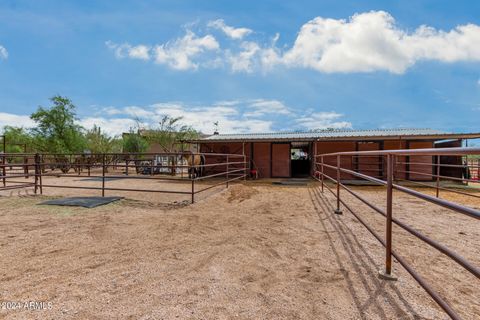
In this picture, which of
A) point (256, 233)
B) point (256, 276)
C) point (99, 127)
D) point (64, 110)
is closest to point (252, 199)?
point (256, 233)

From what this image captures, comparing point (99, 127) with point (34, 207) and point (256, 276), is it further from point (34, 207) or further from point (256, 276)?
point (256, 276)

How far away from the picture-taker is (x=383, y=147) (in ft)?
35.2

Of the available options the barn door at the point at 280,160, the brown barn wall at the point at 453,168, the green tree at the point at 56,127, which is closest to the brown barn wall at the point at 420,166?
the brown barn wall at the point at 453,168

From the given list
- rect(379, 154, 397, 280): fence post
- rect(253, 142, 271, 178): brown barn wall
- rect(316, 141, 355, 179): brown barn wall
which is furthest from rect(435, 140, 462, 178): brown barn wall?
rect(379, 154, 397, 280): fence post

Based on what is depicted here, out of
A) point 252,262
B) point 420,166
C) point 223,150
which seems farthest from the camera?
point 223,150

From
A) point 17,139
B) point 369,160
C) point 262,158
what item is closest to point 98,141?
point 17,139

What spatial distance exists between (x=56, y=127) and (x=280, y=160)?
1470 cm

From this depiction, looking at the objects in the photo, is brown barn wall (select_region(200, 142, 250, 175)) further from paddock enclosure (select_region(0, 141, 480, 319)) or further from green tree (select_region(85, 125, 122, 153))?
green tree (select_region(85, 125, 122, 153))

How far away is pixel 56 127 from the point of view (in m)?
16.0

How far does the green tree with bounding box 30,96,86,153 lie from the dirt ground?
570 inches

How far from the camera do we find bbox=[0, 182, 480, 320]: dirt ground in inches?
65.3

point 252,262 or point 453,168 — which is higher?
point 453,168

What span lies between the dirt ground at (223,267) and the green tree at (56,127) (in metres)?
14.5

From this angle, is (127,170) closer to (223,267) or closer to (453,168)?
(223,267)
